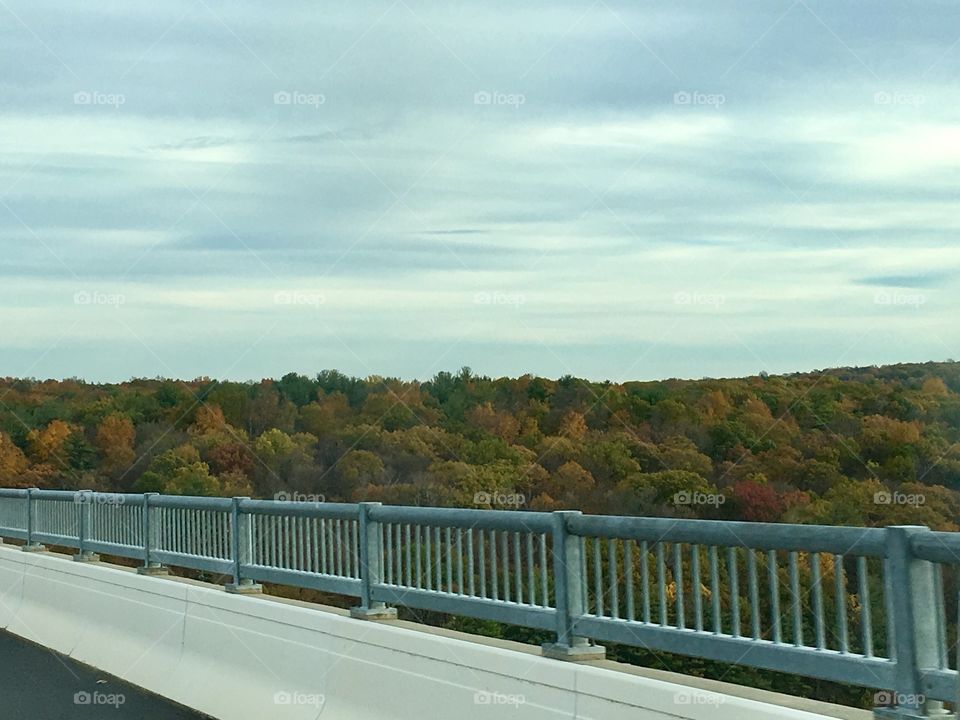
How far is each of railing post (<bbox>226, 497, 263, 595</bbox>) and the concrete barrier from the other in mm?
371

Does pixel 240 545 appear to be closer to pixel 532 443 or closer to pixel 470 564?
pixel 470 564

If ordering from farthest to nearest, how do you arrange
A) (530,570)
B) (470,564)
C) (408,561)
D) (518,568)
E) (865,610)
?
(408,561) < (470,564) < (518,568) < (530,570) < (865,610)

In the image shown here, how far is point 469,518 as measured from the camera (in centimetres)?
929

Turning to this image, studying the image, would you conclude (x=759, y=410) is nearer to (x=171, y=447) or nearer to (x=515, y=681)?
(x=171, y=447)

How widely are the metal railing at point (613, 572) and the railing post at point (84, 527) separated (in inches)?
111

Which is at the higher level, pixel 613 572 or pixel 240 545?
pixel 613 572

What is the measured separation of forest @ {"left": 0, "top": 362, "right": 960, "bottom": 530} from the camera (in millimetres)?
97375

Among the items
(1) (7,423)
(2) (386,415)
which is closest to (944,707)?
(2) (386,415)

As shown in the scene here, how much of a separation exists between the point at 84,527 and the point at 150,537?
298 centimetres

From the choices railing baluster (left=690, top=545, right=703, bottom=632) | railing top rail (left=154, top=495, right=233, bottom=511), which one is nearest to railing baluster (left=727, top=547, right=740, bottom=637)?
railing baluster (left=690, top=545, right=703, bottom=632)

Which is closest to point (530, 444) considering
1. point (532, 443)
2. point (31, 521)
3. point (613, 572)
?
point (532, 443)

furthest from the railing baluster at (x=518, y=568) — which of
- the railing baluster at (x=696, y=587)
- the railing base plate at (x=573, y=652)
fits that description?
the railing baluster at (x=696, y=587)

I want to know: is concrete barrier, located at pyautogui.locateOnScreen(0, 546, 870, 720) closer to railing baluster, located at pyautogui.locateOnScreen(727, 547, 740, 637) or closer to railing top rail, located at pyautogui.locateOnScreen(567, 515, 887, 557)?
railing baluster, located at pyautogui.locateOnScreen(727, 547, 740, 637)

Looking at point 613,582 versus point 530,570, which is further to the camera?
point 530,570
